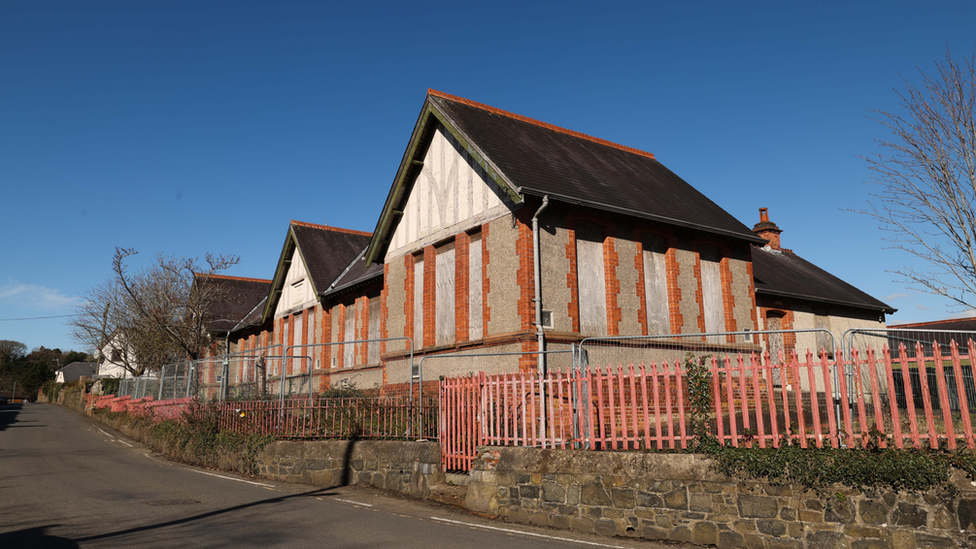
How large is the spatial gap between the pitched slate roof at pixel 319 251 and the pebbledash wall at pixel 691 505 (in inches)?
722

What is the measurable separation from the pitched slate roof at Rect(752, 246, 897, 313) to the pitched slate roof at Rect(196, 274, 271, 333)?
1074 inches

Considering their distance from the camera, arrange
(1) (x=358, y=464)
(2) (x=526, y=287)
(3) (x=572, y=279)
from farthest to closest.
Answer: (3) (x=572, y=279) < (2) (x=526, y=287) < (1) (x=358, y=464)

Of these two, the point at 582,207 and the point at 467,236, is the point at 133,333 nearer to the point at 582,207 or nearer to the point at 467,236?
the point at 467,236

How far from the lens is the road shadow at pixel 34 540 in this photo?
7.29 m

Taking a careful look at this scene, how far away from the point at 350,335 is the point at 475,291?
10.1 metres

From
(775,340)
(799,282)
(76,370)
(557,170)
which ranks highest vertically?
(557,170)

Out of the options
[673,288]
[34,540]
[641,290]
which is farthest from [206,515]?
[673,288]

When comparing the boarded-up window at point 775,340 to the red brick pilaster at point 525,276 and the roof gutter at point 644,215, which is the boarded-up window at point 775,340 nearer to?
the roof gutter at point 644,215

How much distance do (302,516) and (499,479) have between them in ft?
9.59

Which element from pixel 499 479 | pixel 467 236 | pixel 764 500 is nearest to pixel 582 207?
pixel 467 236

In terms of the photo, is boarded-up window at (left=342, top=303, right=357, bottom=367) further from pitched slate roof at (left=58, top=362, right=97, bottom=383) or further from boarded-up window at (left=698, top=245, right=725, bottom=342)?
pitched slate roof at (left=58, top=362, right=97, bottom=383)

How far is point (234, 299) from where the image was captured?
133 feet

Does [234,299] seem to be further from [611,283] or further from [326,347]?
[611,283]

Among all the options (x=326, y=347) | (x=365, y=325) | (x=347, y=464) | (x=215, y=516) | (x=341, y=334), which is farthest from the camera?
(x=326, y=347)
